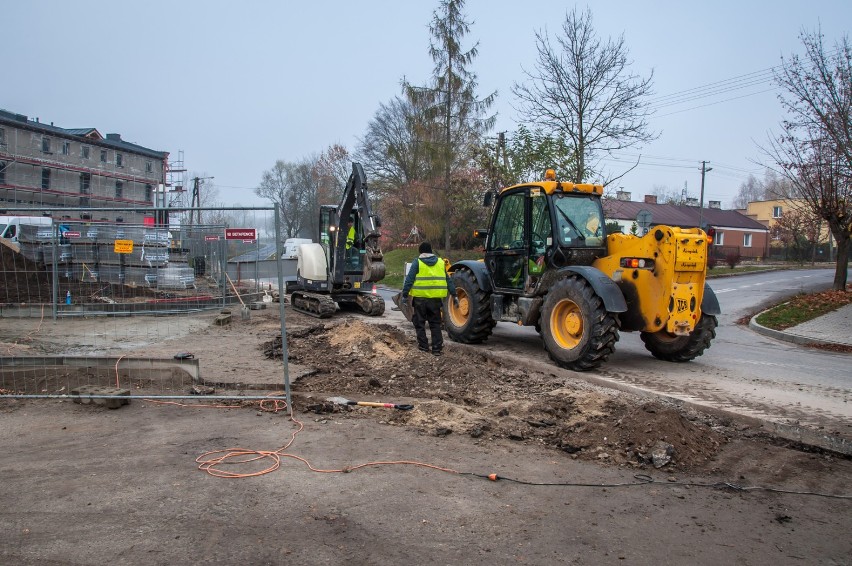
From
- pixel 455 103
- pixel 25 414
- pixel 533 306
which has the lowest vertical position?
pixel 25 414

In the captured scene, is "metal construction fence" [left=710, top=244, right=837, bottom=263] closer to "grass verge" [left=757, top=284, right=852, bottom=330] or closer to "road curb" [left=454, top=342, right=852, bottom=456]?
"grass verge" [left=757, top=284, right=852, bottom=330]

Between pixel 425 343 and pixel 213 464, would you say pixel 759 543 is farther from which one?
pixel 425 343

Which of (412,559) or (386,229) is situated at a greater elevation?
(386,229)

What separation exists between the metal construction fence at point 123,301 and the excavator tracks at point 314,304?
109cm

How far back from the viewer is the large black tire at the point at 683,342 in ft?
28.9

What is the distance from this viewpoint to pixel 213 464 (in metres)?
4.70

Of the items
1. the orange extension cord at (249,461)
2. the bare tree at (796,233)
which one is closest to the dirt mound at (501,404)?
the orange extension cord at (249,461)

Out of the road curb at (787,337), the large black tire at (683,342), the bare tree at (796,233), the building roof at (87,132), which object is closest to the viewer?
the large black tire at (683,342)

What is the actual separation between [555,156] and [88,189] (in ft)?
91.5

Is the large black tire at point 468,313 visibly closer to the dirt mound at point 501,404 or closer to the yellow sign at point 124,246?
the dirt mound at point 501,404

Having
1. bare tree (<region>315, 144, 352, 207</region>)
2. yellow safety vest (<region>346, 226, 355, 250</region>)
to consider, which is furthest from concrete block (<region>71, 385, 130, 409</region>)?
bare tree (<region>315, 144, 352, 207</region>)

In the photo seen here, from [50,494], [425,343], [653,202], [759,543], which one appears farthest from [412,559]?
[653,202]

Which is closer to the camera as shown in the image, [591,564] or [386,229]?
[591,564]

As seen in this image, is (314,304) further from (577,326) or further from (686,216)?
(686,216)
